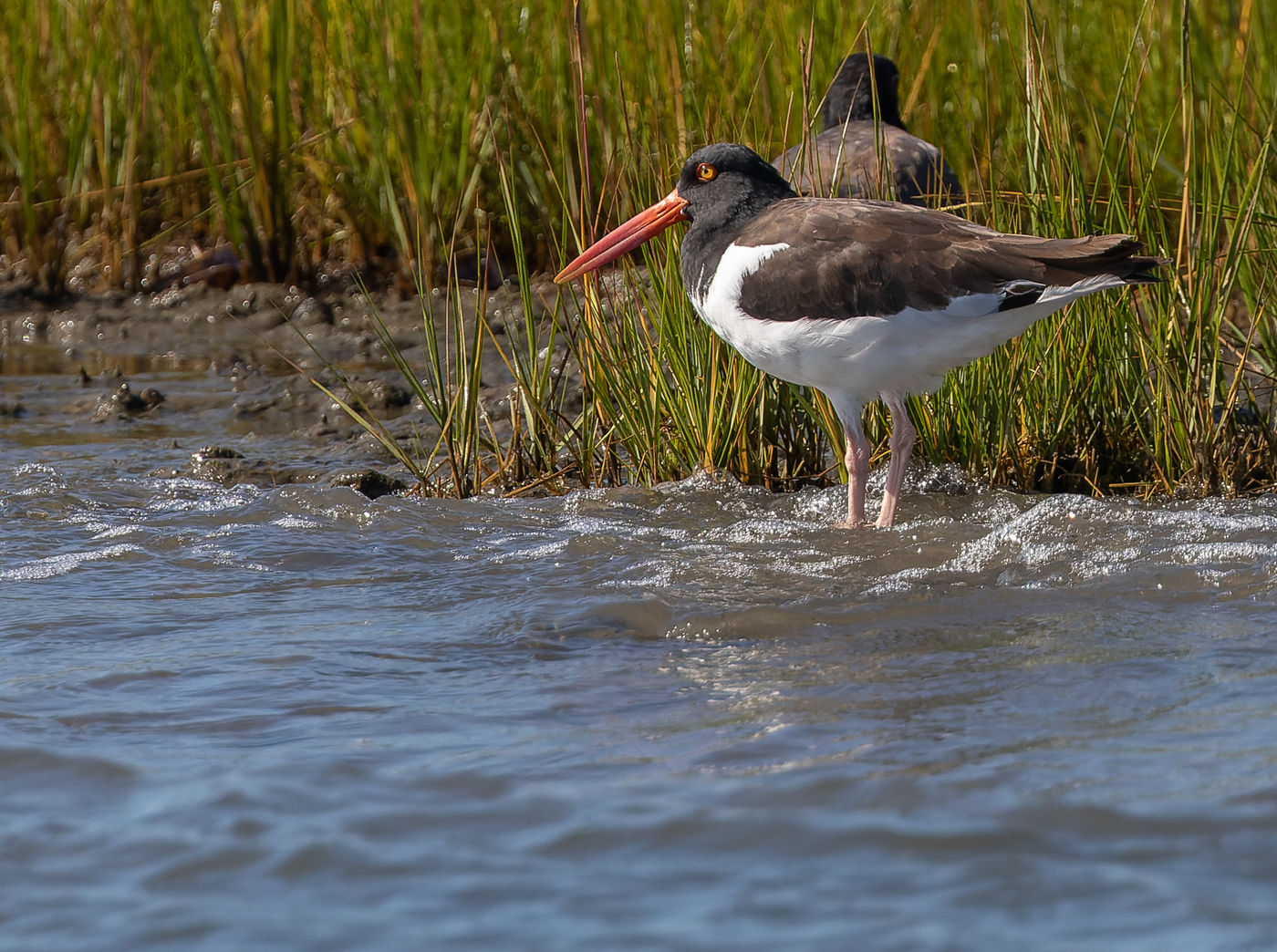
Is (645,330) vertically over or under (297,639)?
over

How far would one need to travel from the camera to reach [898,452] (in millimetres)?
4930

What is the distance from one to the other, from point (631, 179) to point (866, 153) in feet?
3.80

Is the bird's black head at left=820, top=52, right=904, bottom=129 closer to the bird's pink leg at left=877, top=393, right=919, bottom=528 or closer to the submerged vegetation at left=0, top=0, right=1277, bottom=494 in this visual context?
the submerged vegetation at left=0, top=0, right=1277, bottom=494

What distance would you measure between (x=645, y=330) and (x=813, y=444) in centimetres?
74

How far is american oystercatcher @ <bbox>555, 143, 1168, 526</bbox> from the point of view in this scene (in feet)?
13.7

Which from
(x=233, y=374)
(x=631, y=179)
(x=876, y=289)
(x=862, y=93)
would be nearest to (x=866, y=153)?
(x=862, y=93)

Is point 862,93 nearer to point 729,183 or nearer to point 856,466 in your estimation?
point 729,183

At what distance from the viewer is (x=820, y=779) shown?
283 cm

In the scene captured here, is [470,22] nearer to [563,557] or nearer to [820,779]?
[563,557]

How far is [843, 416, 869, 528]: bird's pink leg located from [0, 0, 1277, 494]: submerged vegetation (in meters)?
0.31

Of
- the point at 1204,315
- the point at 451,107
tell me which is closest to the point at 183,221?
the point at 451,107

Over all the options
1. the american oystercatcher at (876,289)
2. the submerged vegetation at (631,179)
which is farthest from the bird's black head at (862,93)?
the american oystercatcher at (876,289)

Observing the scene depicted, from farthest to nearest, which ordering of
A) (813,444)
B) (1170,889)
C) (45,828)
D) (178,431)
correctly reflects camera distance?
(178,431) < (813,444) < (45,828) < (1170,889)

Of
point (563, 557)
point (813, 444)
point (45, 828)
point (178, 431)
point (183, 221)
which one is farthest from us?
point (183, 221)
